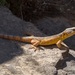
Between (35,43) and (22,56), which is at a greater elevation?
(22,56)

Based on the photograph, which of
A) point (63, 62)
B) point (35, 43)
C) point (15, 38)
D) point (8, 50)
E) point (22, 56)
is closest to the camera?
point (22, 56)

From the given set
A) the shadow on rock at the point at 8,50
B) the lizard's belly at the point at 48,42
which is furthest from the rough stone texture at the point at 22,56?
the lizard's belly at the point at 48,42

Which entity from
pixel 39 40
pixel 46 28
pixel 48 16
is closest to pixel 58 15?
pixel 48 16

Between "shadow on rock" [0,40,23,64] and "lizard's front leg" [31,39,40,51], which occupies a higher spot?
"shadow on rock" [0,40,23,64]

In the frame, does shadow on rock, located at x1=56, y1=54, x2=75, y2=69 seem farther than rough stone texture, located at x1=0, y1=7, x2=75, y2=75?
Yes

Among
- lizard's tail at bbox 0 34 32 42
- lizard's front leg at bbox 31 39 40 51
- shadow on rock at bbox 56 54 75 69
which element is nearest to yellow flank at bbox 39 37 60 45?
lizard's front leg at bbox 31 39 40 51

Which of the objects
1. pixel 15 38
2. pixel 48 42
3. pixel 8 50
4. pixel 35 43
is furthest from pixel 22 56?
pixel 48 42

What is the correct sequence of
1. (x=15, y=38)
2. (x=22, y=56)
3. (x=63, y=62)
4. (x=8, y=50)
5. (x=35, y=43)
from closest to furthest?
(x=22, y=56) → (x=8, y=50) → (x=63, y=62) → (x=15, y=38) → (x=35, y=43)

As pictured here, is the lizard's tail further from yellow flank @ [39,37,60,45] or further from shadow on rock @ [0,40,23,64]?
yellow flank @ [39,37,60,45]

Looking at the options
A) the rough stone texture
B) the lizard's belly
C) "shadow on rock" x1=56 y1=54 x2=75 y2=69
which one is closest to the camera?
the rough stone texture

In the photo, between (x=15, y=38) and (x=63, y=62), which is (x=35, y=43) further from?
(x=63, y=62)
